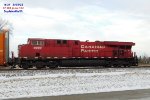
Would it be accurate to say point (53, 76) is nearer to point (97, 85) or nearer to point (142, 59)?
point (97, 85)

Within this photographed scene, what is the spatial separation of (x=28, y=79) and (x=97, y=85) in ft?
14.3

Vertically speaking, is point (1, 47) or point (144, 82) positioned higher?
point (1, 47)

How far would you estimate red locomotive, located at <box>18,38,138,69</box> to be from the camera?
35.6 metres

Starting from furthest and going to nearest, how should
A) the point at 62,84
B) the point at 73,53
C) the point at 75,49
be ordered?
1. the point at 75,49
2. the point at 73,53
3. the point at 62,84

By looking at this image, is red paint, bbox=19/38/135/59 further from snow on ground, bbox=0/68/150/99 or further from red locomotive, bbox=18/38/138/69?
snow on ground, bbox=0/68/150/99

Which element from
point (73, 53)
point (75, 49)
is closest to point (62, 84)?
point (73, 53)

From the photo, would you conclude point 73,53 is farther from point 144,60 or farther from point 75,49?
point 144,60

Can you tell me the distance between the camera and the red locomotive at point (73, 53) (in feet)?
117

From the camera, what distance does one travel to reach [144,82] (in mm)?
23141

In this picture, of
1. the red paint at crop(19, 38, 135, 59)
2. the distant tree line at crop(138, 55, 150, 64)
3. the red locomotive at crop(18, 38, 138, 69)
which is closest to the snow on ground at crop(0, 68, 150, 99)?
the red locomotive at crop(18, 38, 138, 69)

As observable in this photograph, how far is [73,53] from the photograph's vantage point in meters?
38.2

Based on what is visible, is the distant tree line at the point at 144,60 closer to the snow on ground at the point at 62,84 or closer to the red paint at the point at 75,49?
the red paint at the point at 75,49

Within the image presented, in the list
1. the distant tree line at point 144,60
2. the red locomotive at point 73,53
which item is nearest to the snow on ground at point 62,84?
the red locomotive at point 73,53

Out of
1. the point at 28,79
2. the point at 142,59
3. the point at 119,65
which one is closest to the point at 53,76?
the point at 28,79
